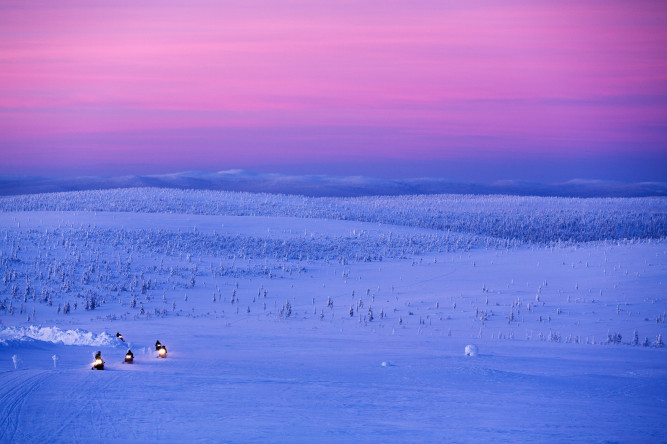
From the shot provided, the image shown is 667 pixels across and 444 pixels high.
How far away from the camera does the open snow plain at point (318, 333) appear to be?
7.23m

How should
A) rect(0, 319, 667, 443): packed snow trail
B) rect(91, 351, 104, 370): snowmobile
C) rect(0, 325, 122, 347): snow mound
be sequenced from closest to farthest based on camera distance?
rect(0, 319, 667, 443): packed snow trail → rect(91, 351, 104, 370): snowmobile → rect(0, 325, 122, 347): snow mound

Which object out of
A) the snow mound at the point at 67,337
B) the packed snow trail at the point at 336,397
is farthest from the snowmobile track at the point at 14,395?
the snow mound at the point at 67,337

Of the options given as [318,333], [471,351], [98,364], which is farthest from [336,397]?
[318,333]

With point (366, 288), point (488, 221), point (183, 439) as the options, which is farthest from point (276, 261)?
point (488, 221)

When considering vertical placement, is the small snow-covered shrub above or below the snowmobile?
below

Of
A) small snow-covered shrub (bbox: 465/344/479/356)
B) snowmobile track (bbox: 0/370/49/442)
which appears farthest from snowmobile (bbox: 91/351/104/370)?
small snow-covered shrub (bbox: 465/344/479/356)

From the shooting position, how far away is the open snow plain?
723cm

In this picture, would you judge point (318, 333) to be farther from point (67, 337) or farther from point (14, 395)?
point (14, 395)

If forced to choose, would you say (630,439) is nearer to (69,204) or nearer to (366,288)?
(366,288)

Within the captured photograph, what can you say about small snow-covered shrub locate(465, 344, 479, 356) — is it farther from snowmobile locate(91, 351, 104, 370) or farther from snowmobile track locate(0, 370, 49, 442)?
snowmobile track locate(0, 370, 49, 442)

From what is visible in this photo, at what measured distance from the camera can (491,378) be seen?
9.45 m

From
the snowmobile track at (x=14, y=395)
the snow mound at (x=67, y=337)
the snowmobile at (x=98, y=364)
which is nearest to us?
the snowmobile track at (x=14, y=395)

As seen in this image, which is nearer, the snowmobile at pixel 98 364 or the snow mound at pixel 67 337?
the snowmobile at pixel 98 364

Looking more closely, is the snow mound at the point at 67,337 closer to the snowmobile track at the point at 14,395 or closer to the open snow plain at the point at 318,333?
the open snow plain at the point at 318,333
